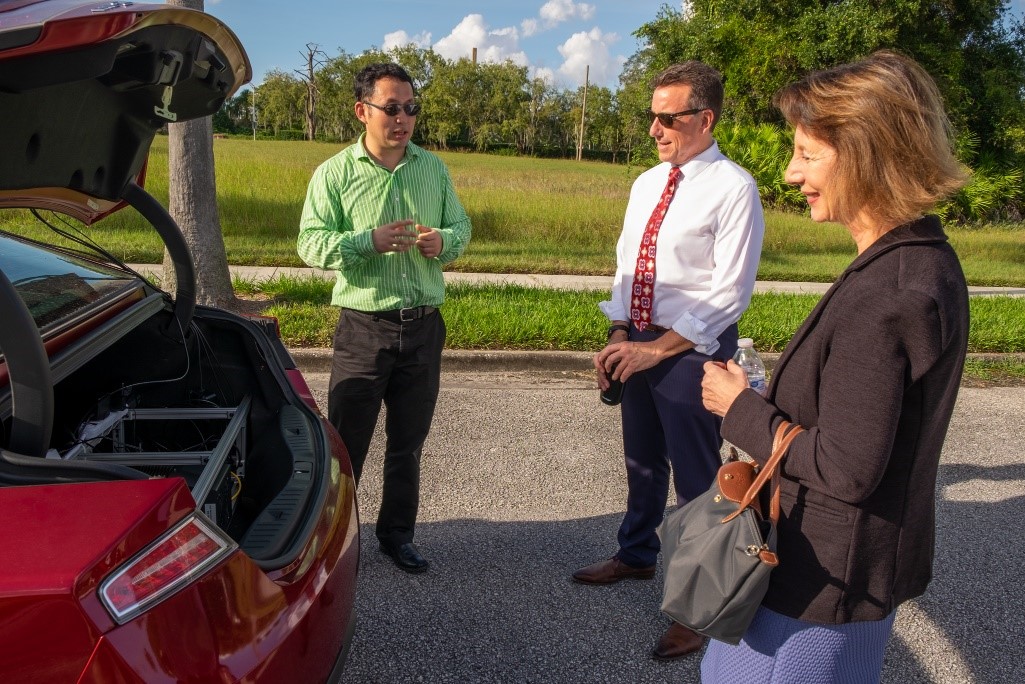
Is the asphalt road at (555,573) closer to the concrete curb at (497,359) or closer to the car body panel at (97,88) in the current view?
the concrete curb at (497,359)

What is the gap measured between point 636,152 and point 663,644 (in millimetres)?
18367

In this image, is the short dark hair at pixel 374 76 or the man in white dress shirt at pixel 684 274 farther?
the short dark hair at pixel 374 76

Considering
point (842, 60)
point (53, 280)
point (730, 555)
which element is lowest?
point (730, 555)

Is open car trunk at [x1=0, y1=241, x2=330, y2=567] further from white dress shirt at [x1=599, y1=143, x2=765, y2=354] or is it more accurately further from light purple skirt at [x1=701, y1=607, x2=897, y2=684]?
white dress shirt at [x1=599, y1=143, x2=765, y2=354]

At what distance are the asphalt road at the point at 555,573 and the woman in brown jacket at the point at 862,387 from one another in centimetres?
127

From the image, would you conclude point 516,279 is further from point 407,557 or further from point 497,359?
point 407,557

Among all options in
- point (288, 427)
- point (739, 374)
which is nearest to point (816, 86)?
point (739, 374)

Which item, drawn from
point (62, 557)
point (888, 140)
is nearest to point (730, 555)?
point (888, 140)

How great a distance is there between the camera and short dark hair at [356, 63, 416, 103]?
3.43 meters

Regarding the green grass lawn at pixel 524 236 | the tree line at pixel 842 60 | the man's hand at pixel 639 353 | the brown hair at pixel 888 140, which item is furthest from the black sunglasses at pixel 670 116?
the tree line at pixel 842 60

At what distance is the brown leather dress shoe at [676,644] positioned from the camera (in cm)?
306

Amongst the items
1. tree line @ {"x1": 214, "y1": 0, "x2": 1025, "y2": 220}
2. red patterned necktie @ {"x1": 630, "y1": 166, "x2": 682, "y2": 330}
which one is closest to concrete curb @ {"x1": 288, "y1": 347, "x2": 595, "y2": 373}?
red patterned necktie @ {"x1": 630, "y1": 166, "x2": 682, "y2": 330}

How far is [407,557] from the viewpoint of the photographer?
11.8 feet

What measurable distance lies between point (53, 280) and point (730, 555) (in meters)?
2.13
